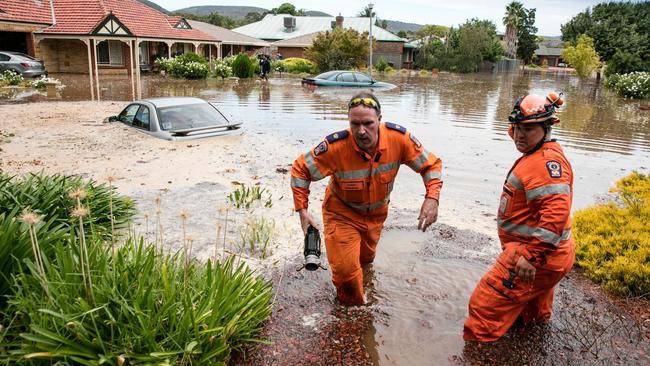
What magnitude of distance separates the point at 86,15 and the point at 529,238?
32224 millimetres

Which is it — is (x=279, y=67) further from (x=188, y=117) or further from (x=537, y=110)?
(x=537, y=110)

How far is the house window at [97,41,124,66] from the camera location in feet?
106

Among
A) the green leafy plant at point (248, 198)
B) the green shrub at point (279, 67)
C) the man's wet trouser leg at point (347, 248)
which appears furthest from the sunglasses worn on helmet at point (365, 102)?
the green shrub at point (279, 67)

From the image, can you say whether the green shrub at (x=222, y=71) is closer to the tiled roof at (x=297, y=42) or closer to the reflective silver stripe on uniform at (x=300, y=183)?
the tiled roof at (x=297, y=42)

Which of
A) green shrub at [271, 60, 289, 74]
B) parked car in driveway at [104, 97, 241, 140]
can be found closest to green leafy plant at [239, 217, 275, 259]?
parked car in driveway at [104, 97, 241, 140]

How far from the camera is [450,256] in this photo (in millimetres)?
5711

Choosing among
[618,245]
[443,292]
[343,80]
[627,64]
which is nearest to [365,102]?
[443,292]

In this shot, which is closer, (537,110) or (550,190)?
(550,190)

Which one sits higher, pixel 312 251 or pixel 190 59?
pixel 190 59

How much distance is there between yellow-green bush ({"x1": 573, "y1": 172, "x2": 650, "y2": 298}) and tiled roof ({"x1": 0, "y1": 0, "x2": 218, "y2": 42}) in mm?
27305

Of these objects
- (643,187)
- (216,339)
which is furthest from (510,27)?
(216,339)

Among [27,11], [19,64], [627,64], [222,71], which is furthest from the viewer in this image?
[627,64]

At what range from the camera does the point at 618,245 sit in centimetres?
517

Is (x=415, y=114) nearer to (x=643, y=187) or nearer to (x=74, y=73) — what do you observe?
(x=643, y=187)
